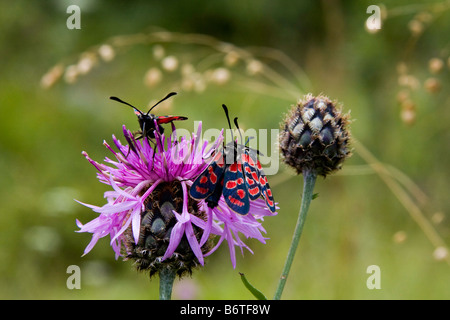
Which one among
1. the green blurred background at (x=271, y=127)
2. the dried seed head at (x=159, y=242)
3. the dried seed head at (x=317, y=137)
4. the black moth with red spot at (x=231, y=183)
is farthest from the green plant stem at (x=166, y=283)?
the green blurred background at (x=271, y=127)

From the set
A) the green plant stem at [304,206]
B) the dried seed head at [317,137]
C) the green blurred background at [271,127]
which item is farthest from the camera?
the green blurred background at [271,127]

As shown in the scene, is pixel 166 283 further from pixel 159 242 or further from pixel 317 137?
pixel 317 137

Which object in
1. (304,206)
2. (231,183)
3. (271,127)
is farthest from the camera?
(271,127)

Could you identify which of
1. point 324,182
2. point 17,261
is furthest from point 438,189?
point 17,261

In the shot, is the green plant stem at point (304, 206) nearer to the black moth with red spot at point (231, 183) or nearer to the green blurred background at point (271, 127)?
the black moth with red spot at point (231, 183)

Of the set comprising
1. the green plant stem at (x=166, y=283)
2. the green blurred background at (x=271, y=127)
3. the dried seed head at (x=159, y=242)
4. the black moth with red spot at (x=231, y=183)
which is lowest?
the green plant stem at (x=166, y=283)

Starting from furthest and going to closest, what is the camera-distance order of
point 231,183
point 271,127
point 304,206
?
point 271,127 < point 304,206 < point 231,183

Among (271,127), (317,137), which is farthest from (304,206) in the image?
(271,127)

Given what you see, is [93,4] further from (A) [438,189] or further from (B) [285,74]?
(A) [438,189]
